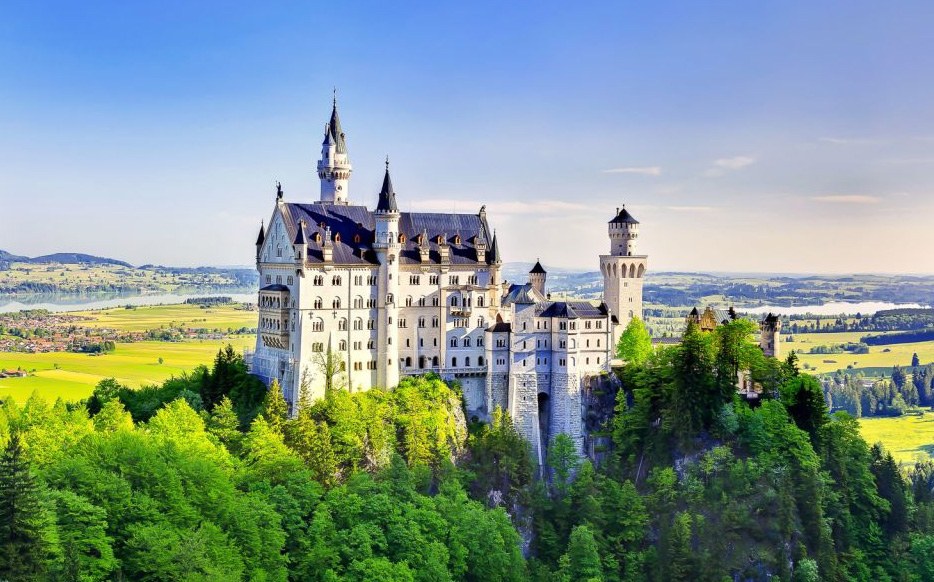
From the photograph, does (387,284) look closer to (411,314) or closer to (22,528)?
(411,314)

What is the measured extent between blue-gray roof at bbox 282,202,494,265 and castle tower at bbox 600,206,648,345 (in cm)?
1394

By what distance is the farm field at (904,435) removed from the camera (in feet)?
535

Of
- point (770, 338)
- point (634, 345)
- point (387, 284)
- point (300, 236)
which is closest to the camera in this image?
point (300, 236)

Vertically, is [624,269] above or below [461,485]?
above

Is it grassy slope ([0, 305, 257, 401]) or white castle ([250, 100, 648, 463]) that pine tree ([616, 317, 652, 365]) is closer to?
white castle ([250, 100, 648, 463])

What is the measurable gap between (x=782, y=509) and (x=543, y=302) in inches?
1102

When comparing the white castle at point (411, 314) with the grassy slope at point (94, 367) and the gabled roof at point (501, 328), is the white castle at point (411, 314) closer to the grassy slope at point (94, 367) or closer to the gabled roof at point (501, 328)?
the gabled roof at point (501, 328)

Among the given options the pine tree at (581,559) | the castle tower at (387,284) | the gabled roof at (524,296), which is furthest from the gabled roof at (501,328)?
the pine tree at (581,559)

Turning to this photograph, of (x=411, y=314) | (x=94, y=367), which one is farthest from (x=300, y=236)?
(x=94, y=367)

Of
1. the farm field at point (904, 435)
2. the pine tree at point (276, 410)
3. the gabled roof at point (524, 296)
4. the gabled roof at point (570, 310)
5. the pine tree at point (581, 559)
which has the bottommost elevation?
the farm field at point (904, 435)

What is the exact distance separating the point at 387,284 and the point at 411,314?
4.33 metres

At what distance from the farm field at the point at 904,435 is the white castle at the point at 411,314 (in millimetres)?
84936

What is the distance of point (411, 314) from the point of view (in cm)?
9288

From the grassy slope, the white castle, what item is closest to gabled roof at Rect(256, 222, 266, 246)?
the white castle
